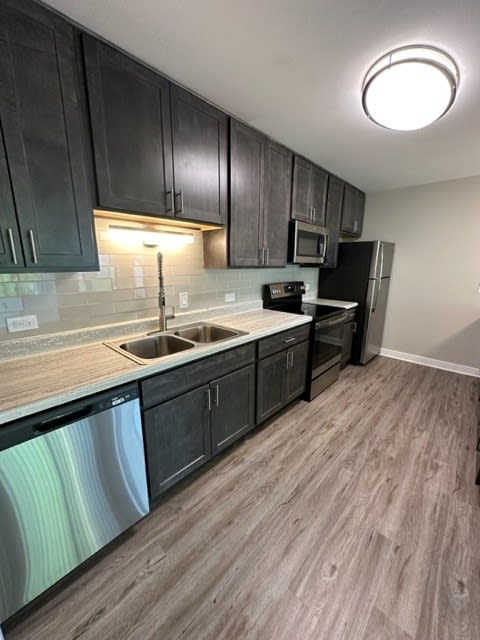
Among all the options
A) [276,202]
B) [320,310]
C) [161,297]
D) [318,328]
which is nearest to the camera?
[161,297]

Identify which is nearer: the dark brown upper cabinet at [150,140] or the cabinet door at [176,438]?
the dark brown upper cabinet at [150,140]

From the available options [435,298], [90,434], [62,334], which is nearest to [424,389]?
[435,298]

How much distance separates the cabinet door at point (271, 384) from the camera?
6.91 ft

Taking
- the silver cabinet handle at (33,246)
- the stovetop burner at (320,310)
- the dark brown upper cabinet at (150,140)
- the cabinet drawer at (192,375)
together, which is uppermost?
the dark brown upper cabinet at (150,140)

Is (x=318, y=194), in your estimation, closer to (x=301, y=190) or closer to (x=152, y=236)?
(x=301, y=190)

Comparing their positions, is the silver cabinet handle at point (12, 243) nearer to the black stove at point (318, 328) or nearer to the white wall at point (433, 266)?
the black stove at point (318, 328)

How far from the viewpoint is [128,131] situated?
137 centimetres

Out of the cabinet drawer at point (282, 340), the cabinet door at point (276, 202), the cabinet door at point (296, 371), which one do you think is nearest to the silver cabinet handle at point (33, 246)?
the cabinet drawer at point (282, 340)

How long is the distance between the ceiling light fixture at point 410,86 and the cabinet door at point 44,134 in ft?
5.03

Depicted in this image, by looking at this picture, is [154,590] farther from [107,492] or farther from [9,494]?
[9,494]

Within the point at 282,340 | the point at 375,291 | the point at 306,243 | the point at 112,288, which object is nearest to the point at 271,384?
the point at 282,340

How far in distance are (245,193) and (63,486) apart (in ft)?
7.10

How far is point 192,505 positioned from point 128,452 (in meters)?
0.65

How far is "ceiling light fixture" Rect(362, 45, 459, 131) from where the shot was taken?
1.30m
